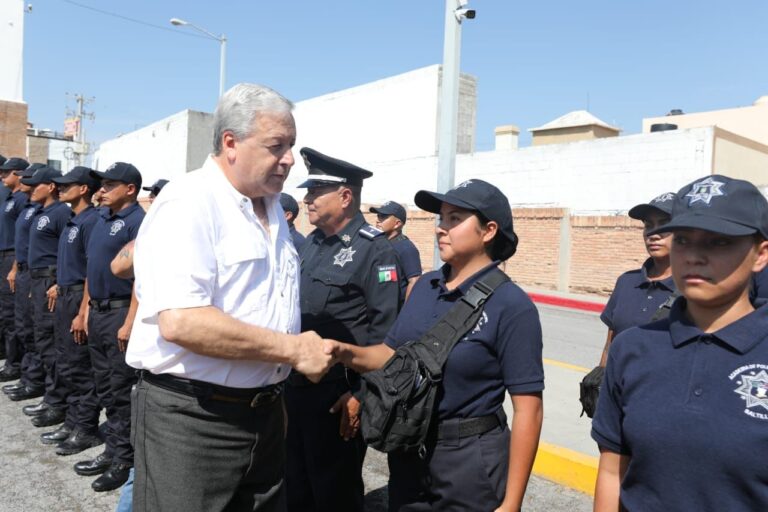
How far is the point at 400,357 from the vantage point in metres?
2.28

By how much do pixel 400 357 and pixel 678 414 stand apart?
1.01 m

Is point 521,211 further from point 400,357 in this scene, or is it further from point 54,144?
point 54,144

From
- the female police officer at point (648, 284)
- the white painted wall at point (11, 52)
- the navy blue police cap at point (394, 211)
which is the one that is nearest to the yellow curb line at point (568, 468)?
the female police officer at point (648, 284)

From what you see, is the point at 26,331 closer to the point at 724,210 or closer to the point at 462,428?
the point at 462,428

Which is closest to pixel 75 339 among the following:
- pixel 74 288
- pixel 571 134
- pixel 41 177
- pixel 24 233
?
pixel 74 288

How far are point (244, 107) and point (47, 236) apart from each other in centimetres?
435

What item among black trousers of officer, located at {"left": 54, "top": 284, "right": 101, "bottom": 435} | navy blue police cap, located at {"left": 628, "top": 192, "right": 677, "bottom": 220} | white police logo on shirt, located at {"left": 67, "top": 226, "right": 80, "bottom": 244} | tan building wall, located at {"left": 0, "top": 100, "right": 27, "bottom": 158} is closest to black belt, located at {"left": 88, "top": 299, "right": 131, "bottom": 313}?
black trousers of officer, located at {"left": 54, "top": 284, "right": 101, "bottom": 435}

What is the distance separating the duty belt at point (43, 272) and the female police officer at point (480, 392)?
423cm

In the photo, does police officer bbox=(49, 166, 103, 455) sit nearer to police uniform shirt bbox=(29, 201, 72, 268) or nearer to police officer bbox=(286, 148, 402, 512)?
police uniform shirt bbox=(29, 201, 72, 268)

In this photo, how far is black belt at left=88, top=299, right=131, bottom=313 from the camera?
4.30 m

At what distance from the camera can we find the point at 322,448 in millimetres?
3252

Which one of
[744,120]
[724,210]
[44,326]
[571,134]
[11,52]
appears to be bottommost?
[44,326]

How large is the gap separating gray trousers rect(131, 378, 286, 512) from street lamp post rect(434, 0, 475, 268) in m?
6.77

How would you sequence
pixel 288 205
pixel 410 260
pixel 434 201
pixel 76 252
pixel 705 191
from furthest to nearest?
pixel 288 205
pixel 410 260
pixel 76 252
pixel 434 201
pixel 705 191
